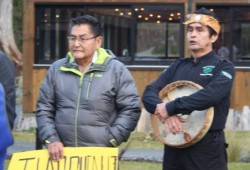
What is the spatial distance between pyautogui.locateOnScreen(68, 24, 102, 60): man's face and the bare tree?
21.0 m

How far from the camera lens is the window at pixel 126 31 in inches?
692

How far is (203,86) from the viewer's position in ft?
18.2

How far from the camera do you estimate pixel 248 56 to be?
17.8 m

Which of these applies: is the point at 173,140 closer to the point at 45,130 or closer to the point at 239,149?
the point at 45,130

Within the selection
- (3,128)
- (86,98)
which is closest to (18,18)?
(86,98)

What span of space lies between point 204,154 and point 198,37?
0.84 m

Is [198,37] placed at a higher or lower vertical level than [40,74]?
higher

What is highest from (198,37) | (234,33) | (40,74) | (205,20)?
(205,20)

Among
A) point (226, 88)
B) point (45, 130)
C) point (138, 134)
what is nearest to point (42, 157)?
point (45, 130)

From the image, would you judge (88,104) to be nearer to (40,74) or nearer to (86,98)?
(86,98)

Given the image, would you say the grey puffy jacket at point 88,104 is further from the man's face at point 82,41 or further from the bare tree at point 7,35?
the bare tree at point 7,35

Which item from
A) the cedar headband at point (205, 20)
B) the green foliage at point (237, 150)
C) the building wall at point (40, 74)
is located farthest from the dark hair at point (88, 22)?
the building wall at point (40, 74)

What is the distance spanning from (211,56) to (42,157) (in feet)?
4.68

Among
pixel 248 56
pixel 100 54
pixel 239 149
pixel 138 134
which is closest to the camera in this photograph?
pixel 100 54
